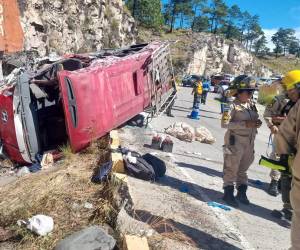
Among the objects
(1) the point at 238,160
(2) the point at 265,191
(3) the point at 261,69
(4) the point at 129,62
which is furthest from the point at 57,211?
(3) the point at 261,69

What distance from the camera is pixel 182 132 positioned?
9.67 metres

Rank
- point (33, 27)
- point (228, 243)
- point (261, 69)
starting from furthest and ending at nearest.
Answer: point (261, 69)
point (33, 27)
point (228, 243)

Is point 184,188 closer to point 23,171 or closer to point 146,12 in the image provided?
point 23,171

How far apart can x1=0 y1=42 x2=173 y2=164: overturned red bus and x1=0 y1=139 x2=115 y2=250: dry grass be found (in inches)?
31.2

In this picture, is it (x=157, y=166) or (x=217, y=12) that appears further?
(x=217, y=12)

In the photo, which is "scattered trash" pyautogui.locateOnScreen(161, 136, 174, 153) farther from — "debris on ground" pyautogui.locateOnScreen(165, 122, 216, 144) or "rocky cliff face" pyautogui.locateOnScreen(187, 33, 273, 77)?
"rocky cliff face" pyautogui.locateOnScreen(187, 33, 273, 77)

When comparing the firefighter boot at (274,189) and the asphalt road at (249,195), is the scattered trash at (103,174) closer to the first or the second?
the asphalt road at (249,195)

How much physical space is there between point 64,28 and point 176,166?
56.3 feet

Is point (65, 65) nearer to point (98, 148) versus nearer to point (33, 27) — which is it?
point (98, 148)

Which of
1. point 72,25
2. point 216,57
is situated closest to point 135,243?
point 72,25

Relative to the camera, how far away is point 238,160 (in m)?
5.35

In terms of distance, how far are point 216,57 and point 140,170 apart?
6359 cm

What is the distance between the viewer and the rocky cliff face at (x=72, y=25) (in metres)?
18.0

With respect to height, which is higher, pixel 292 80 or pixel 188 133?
pixel 292 80
